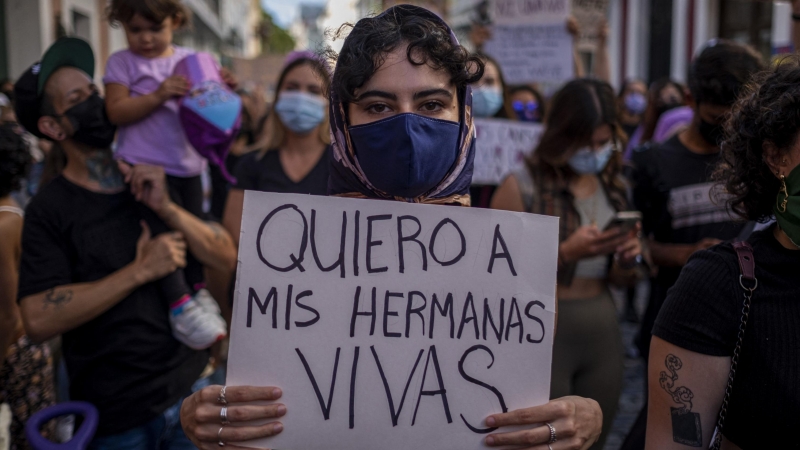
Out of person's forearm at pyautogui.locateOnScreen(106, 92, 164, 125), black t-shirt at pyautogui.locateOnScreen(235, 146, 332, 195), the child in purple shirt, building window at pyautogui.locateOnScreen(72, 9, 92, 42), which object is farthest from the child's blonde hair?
building window at pyautogui.locateOnScreen(72, 9, 92, 42)

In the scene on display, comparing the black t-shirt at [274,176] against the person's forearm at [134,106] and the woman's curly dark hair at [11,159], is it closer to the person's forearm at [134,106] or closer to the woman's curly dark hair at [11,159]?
the person's forearm at [134,106]

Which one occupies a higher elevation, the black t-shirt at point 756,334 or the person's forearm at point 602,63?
the person's forearm at point 602,63

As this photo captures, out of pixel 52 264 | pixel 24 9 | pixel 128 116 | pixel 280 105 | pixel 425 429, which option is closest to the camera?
pixel 425 429

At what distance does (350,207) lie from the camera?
5.29 feet

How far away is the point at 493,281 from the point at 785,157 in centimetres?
80

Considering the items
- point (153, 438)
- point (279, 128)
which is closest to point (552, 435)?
point (153, 438)

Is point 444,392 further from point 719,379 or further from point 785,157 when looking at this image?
point 785,157

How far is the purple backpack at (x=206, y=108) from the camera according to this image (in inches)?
120

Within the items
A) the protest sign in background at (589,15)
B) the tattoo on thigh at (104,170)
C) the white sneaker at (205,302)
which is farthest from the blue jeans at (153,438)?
the protest sign in background at (589,15)

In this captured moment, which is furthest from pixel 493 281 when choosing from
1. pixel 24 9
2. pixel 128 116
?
pixel 24 9

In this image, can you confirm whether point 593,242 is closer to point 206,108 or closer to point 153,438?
point 206,108

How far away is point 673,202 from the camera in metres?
3.34

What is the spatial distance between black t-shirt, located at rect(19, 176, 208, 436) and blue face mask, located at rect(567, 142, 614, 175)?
1.90 m

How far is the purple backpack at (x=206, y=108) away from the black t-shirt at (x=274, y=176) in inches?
16.9
